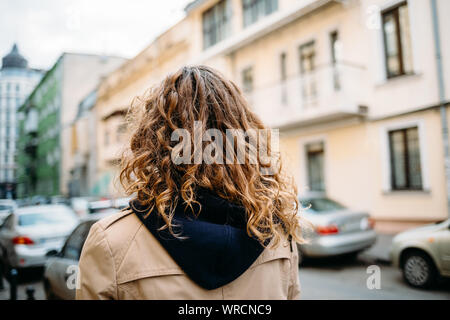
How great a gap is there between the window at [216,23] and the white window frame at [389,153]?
8.96m

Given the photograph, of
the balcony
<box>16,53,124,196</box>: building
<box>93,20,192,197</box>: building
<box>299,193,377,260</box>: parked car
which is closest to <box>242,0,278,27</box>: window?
the balcony

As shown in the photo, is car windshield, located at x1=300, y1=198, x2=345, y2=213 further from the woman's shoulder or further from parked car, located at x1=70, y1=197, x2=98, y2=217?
parked car, located at x1=70, y1=197, x2=98, y2=217

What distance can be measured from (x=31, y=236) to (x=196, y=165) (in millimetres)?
6837

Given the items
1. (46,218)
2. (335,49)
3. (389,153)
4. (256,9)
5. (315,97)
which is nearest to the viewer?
(46,218)

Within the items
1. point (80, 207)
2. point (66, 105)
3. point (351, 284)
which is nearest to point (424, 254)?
point (351, 284)

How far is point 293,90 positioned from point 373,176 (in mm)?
4152

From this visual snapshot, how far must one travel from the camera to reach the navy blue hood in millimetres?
1128

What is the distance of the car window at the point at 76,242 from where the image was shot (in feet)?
14.1

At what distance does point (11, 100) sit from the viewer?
7828 millimetres

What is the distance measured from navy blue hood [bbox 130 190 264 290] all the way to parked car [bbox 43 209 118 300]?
10.3 feet
